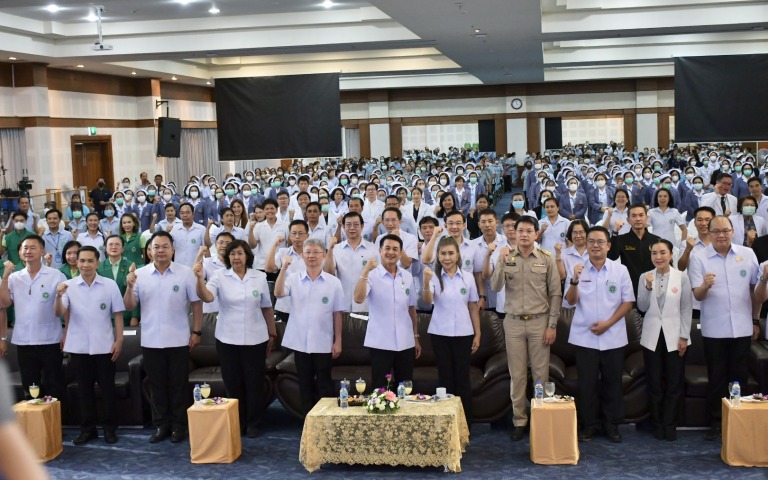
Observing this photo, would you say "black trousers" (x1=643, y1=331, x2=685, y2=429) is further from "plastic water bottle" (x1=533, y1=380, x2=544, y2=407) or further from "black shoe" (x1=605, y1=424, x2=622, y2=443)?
"plastic water bottle" (x1=533, y1=380, x2=544, y2=407)

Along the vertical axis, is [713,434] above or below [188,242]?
below

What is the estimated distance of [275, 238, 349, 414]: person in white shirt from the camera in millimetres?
6711

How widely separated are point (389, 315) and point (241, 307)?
1.11m

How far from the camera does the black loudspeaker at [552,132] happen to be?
1368 inches

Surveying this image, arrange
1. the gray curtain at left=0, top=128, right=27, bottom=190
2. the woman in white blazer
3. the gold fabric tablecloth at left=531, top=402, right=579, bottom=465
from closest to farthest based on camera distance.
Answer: the gold fabric tablecloth at left=531, top=402, right=579, bottom=465 < the woman in white blazer < the gray curtain at left=0, top=128, right=27, bottom=190

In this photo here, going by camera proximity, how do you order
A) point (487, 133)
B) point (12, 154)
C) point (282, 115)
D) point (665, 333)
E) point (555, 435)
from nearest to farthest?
1. point (555, 435)
2. point (665, 333)
3. point (282, 115)
4. point (12, 154)
5. point (487, 133)

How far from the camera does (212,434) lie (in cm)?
645

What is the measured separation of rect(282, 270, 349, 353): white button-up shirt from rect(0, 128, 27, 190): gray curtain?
13.6m

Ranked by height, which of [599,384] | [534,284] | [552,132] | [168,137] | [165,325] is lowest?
[599,384]

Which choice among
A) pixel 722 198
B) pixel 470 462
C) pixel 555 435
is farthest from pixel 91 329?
pixel 722 198

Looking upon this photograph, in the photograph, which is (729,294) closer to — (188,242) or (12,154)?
(188,242)

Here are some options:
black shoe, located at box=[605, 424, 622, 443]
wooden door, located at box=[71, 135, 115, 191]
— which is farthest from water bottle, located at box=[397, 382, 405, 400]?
wooden door, located at box=[71, 135, 115, 191]

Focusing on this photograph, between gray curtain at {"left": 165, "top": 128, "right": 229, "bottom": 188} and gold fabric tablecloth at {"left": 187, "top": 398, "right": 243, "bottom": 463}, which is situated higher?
gray curtain at {"left": 165, "top": 128, "right": 229, "bottom": 188}

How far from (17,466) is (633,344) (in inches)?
253
